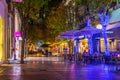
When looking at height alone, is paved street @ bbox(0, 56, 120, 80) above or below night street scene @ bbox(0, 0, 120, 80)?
below

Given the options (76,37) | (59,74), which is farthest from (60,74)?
(76,37)

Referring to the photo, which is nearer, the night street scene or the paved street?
the paved street

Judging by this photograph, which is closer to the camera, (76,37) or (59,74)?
(59,74)

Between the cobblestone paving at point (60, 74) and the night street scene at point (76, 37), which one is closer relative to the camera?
the cobblestone paving at point (60, 74)

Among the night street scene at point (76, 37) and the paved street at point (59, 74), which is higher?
the night street scene at point (76, 37)

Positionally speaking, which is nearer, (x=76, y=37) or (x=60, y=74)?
(x=60, y=74)

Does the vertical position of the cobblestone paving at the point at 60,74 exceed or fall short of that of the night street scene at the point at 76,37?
it falls short

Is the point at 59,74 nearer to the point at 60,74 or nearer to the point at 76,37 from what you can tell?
the point at 60,74

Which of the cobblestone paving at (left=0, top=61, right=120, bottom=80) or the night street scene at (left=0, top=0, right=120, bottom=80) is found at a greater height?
the night street scene at (left=0, top=0, right=120, bottom=80)

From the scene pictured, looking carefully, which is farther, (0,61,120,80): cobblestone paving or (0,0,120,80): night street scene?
(0,0,120,80): night street scene

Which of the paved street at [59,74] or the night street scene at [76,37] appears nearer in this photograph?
the paved street at [59,74]

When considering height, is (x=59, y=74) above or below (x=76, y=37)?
below

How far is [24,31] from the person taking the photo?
37469mm

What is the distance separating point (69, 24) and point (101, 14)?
672 inches
